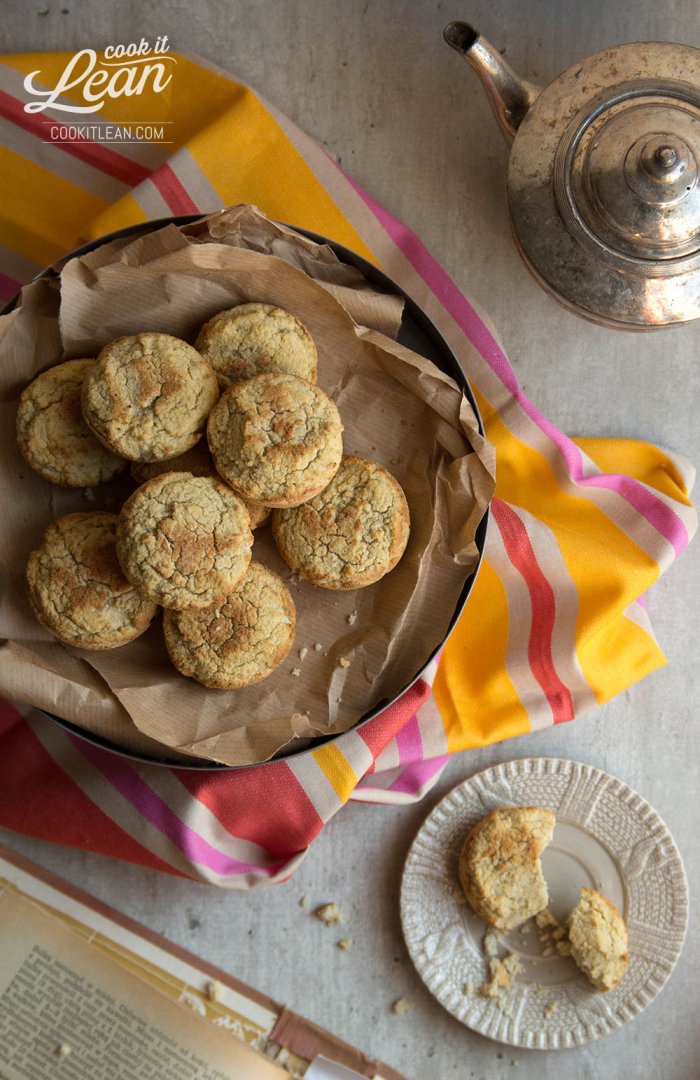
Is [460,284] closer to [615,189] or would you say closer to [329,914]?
[615,189]

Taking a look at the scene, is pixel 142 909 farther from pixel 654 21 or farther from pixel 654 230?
pixel 654 21

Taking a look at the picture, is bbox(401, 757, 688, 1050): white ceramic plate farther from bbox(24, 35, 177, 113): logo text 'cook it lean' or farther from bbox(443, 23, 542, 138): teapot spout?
bbox(24, 35, 177, 113): logo text 'cook it lean'

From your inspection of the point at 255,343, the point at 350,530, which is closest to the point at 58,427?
the point at 255,343

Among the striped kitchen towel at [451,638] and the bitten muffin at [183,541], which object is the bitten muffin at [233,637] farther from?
the striped kitchen towel at [451,638]

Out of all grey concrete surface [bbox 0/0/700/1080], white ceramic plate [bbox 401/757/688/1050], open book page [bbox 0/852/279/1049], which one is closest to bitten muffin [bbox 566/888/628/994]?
white ceramic plate [bbox 401/757/688/1050]

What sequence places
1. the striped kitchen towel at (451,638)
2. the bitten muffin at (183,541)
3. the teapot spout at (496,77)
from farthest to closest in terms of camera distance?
the striped kitchen towel at (451,638), the teapot spout at (496,77), the bitten muffin at (183,541)

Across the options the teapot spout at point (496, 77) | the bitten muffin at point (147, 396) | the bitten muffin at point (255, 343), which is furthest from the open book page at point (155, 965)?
the teapot spout at point (496, 77)
